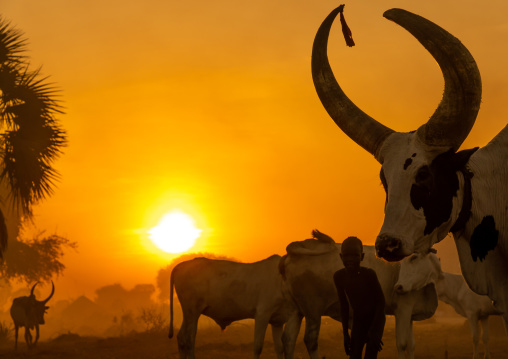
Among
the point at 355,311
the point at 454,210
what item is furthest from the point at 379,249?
the point at 355,311

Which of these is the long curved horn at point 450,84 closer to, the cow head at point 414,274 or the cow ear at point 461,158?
the cow ear at point 461,158

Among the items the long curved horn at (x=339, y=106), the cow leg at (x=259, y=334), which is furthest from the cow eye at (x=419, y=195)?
the cow leg at (x=259, y=334)

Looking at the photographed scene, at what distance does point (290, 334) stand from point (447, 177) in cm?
830

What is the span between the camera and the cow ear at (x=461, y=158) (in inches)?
161

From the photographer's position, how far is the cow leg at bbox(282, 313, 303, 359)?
11.7 metres

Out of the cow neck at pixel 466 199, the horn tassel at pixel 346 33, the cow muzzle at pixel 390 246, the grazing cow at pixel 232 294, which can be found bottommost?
the grazing cow at pixel 232 294

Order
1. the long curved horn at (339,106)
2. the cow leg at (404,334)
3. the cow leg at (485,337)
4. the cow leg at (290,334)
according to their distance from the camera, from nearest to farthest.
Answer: the long curved horn at (339,106)
the cow leg at (404,334)
the cow leg at (290,334)
the cow leg at (485,337)

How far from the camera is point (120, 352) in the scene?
1850 centimetres

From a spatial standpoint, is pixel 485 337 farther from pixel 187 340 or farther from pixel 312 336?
pixel 187 340

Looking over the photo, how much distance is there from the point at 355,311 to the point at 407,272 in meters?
5.29

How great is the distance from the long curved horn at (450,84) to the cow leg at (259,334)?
892cm

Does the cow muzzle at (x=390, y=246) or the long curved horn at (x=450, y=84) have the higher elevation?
the long curved horn at (x=450, y=84)

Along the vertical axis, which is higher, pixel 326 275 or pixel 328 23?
pixel 328 23

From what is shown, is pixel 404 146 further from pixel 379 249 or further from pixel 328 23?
pixel 328 23
